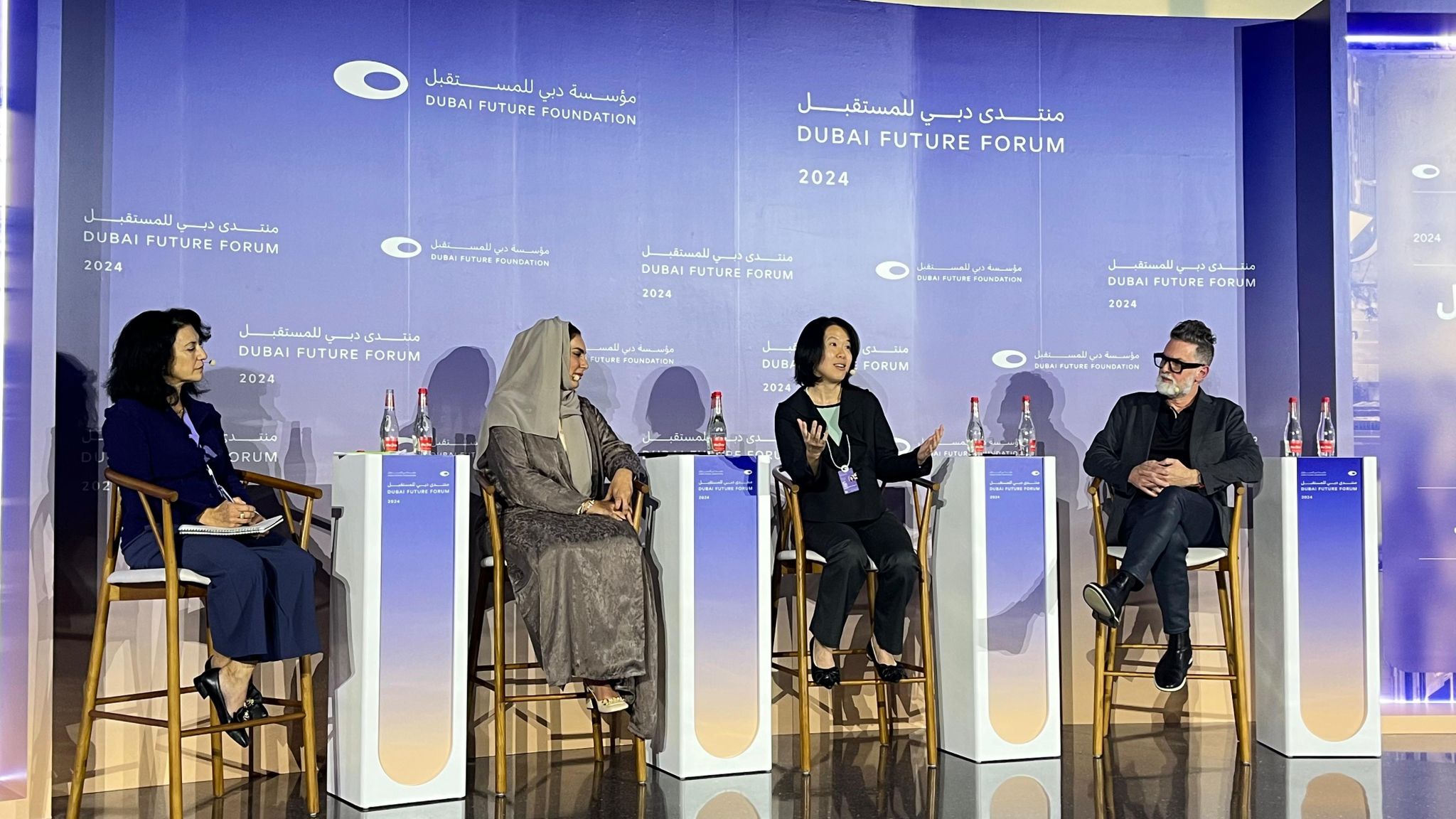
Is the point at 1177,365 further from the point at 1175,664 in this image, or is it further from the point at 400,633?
the point at 400,633

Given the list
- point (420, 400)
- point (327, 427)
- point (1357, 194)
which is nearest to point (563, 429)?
point (420, 400)

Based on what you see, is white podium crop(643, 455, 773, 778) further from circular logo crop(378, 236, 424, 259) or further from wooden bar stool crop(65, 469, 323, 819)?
circular logo crop(378, 236, 424, 259)

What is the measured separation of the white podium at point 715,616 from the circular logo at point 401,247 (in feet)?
3.96

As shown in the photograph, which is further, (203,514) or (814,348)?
(814,348)

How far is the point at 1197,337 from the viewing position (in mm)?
4609

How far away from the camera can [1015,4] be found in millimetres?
5211

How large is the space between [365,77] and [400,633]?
6.47ft

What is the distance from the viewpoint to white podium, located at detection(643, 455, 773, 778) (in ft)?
13.2

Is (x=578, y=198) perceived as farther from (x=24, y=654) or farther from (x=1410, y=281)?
(x=1410, y=281)

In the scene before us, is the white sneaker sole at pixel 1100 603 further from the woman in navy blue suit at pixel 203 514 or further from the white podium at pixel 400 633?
the woman in navy blue suit at pixel 203 514

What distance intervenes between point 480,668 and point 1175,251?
3155mm

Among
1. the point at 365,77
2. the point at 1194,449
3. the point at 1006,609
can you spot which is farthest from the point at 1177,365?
the point at 365,77

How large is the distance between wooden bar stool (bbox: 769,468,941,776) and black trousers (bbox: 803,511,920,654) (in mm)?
42

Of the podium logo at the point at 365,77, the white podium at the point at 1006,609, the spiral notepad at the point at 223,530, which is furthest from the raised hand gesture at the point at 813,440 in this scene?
the podium logo at the point at 365,77
